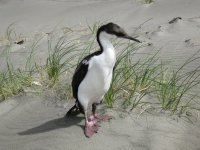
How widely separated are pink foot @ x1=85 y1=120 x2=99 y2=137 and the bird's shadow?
14cm

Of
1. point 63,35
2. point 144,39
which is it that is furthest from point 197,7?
point 63,35

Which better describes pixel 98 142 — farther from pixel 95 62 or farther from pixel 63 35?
pixel 63 35

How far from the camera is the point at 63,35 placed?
7.78m

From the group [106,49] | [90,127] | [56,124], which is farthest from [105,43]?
[56,124]

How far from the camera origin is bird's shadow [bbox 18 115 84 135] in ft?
15.2

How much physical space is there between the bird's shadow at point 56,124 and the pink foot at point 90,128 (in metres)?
0.14

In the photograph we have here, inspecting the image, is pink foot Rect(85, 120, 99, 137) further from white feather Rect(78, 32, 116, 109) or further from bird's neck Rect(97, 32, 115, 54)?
bird's neck Rect(97, 32, 115, 54)

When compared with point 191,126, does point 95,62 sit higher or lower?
higher

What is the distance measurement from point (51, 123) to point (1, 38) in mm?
3893

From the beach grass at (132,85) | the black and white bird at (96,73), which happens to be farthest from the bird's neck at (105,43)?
the beach grass at (132,85)

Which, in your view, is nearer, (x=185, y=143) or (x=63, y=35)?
(x=185, y=143)

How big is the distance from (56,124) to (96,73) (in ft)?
2.60

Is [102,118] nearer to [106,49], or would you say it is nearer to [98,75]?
[98,75]

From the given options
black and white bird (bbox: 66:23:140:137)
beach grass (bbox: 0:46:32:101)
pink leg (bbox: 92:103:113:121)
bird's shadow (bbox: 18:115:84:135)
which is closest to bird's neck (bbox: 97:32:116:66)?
black and white bird (bbox: 66:23:140:137)
